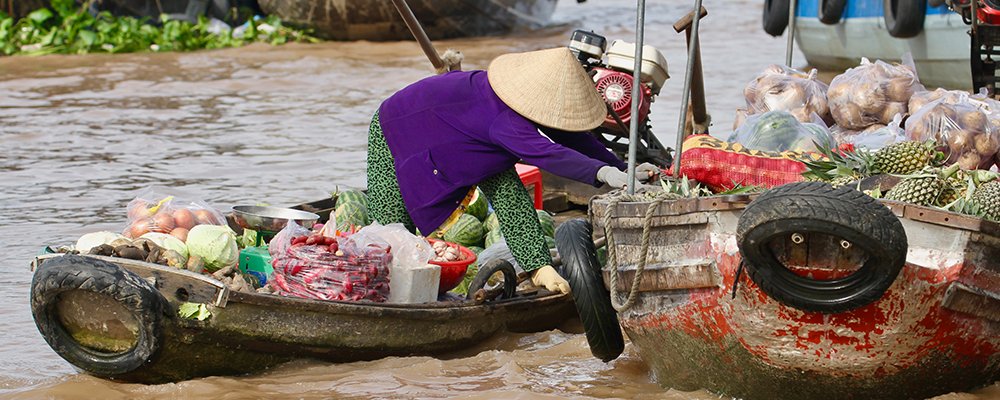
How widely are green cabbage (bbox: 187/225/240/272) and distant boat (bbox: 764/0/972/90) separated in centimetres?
747

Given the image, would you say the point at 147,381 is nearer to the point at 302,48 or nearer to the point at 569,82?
the point at 569,82

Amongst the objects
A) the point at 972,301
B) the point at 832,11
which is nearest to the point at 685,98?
the point at 972,301

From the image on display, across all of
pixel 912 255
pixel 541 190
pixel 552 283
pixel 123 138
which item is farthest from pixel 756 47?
pixel 912 255

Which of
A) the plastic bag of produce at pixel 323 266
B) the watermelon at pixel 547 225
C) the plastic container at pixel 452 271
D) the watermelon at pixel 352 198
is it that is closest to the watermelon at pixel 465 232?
the watermelon at pixel 547 225

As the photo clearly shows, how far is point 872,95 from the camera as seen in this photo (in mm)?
5480

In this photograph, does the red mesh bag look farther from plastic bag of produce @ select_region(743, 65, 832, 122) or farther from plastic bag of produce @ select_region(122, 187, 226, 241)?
plastic bag of produce @ select_region(122, 187, 226, 241)

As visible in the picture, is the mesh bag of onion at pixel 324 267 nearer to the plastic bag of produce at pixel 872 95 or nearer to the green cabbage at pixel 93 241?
the green cabbage at pixel 93 241

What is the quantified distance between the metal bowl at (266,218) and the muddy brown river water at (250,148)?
0.67m

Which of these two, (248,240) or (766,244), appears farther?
(248,240)

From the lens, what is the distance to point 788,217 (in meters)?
3.38

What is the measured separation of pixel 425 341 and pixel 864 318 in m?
1.60

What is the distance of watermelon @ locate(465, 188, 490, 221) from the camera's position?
5.71 meters

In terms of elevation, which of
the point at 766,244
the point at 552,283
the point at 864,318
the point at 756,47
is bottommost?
the point at 756,47

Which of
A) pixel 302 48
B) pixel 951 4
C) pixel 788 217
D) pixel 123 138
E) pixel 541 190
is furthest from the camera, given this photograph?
pixel 302 48
